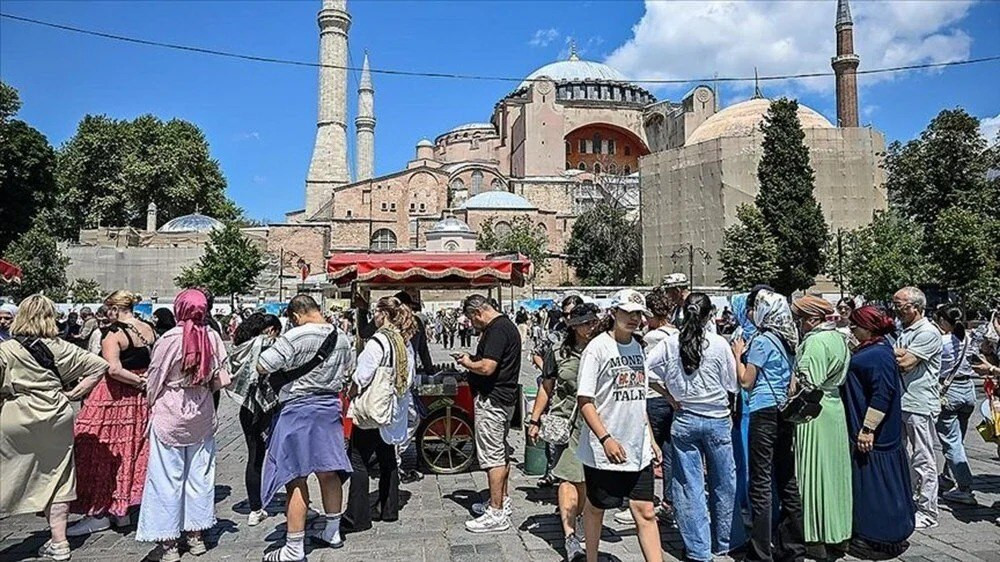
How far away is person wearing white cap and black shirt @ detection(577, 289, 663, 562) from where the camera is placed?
12.1 feet

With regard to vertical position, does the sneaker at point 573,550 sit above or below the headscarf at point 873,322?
below

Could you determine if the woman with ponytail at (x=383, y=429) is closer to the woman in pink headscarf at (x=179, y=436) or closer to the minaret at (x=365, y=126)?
the woman in pink headscarf at (x=179, y=436)

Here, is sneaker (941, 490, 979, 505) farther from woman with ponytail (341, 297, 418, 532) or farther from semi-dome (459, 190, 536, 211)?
semi-dome (459, 190, 536, 211)

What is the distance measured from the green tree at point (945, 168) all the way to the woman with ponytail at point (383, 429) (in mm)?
22959

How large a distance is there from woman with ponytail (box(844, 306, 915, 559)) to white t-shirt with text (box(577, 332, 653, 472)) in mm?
1682

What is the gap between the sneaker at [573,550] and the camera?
4.36 metres

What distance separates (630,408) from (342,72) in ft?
162

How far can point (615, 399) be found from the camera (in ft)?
12.4

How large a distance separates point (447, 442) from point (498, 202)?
4481 centimetres

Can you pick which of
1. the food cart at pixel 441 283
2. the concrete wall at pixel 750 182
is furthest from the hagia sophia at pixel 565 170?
the food cart at pixel 441 283

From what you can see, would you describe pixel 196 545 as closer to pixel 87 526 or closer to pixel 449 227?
pixel 87 526

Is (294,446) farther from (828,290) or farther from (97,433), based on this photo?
(828,290)

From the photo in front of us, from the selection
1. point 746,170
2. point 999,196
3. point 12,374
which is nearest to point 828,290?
point 746,170

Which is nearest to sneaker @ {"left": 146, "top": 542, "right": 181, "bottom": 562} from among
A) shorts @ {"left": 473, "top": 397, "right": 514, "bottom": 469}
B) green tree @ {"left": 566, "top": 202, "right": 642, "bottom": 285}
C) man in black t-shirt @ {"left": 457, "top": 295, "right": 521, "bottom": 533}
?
man in black t-shirt @ {"left": 457, "top": 295, "right": 521, "bottom": 533}
